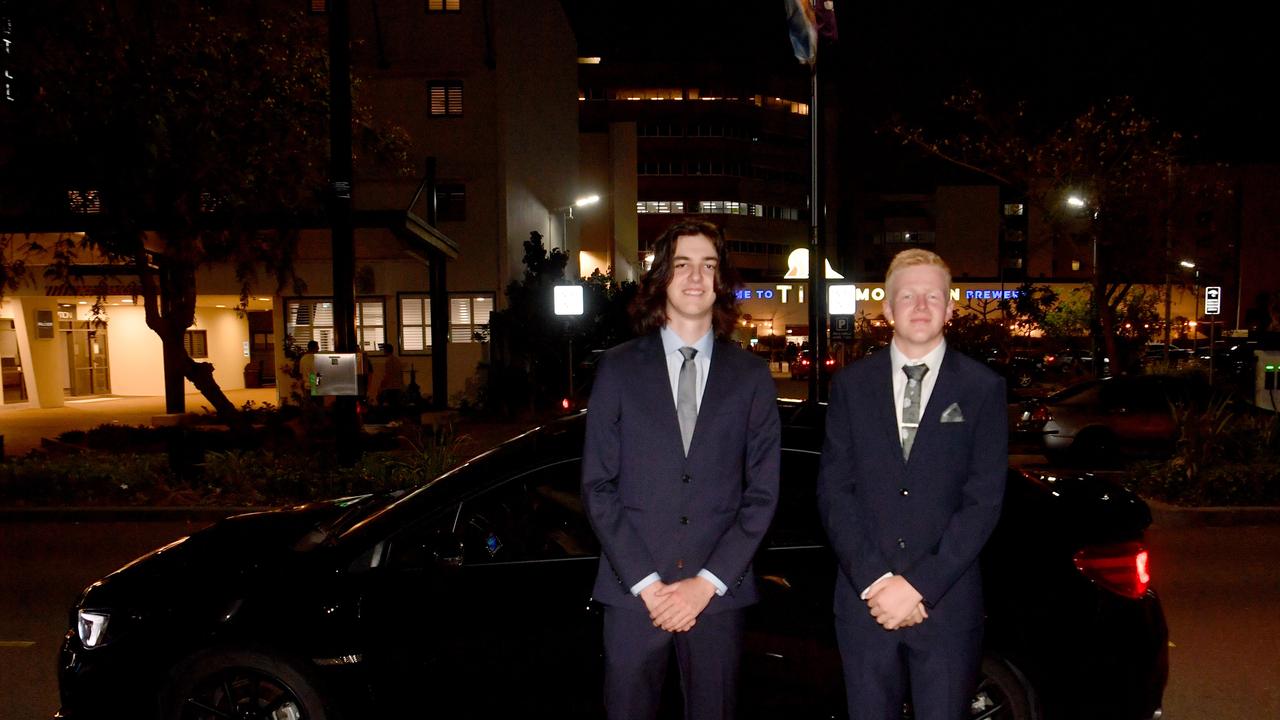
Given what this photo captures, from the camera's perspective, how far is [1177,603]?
6426 mm

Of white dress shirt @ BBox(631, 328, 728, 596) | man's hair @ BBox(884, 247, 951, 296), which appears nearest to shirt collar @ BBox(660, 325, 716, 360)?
white dress shirt @ BBox(631, 328, 728, 596)

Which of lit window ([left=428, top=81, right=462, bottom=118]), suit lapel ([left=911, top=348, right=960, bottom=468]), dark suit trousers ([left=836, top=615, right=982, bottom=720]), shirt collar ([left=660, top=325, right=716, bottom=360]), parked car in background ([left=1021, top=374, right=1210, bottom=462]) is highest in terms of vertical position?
lit window ([left=428, top=81, right=462, bottom=118])

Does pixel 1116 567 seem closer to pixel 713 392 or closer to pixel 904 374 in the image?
pixel 904 374

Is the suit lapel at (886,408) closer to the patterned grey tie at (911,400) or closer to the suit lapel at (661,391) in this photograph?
the patterned grey tie at (911,400)

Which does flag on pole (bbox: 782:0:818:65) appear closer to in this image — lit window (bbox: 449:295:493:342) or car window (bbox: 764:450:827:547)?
car window (bbox: 764:450:827:547)

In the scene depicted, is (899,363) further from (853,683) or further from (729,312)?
(853,683)

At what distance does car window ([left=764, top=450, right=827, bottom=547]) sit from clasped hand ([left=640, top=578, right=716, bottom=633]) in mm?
819

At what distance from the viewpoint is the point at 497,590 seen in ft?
11.2

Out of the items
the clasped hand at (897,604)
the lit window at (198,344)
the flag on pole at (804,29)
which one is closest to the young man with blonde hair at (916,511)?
the clasped hand at (897,604)

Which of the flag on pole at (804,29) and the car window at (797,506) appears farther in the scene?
the flag on pole at (804,29)

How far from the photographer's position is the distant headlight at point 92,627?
11.7ft

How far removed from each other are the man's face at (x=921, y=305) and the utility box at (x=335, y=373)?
7.69 meters

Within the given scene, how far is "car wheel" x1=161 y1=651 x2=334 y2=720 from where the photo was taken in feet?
11.2

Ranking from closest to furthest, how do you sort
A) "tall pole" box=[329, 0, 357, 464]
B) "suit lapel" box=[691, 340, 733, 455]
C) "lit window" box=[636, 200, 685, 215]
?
"suit lapel" box=[691, 340, 733, 455] < "tall pole" box=[329, 0, 357, 464] < "lit window" box=[636, 200, 685, 215]
